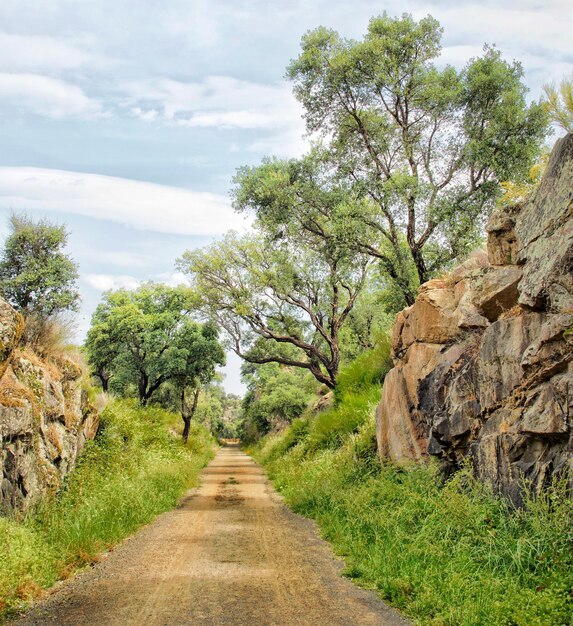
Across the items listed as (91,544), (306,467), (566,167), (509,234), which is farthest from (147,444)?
(566,167)

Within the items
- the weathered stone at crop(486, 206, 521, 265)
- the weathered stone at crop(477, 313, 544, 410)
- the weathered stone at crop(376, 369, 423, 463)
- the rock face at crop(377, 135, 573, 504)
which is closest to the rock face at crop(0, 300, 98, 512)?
the weathered stone at crop(376, 369, 423, 463)

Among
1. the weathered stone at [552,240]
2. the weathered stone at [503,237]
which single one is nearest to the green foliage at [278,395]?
the weathered stone at [503,237]

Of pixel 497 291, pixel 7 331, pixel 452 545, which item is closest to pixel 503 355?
pixel 497 291

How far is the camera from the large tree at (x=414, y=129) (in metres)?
16.5

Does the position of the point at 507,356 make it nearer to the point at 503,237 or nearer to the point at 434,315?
the point at 503,237

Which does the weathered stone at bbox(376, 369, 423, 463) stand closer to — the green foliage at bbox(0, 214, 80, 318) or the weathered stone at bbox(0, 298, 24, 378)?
the weathered stone at bbox(0, 298, 24, 378)

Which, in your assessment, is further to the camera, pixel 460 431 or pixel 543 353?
pixel 460 431

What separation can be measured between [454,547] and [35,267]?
18.1 metres

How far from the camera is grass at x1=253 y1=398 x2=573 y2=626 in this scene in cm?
524

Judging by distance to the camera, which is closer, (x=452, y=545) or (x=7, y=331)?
(x=452, y=545)

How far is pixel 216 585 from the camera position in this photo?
6926mm

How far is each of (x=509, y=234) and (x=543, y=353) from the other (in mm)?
2616

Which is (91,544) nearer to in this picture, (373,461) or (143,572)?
(143,572)

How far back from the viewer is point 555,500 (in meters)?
5.99
